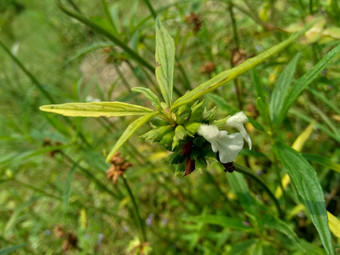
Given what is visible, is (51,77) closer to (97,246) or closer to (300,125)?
(97,246)

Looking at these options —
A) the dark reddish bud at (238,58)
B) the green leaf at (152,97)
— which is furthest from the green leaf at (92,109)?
the dark reddish bud at (238,58)

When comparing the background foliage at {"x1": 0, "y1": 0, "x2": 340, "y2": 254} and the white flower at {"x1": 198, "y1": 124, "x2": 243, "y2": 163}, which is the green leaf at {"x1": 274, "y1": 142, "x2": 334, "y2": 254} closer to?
the background foliage at {"x1": 0, "y1": 0, "x2": 340, "y2": 254}

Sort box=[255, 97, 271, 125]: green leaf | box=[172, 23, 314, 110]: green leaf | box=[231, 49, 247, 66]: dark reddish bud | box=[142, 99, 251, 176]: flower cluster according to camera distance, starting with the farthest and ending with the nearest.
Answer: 1. box=[231, 49, 247, 66]: dark reddish bud
2. box=[255, 97, 271, 125]: green leaf
3. box=[142, 99, 251, 176]: flower cluster
4. box=[172, 23, 314, 110]: green leaf

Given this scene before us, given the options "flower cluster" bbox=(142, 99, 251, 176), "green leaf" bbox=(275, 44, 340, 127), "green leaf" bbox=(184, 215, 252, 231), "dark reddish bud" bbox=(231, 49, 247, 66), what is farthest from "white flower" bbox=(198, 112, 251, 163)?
"dark reddish bud" bbox=(231, 49, 247, 66)

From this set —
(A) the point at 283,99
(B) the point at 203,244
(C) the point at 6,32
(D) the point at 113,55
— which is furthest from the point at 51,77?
(A) the point at 283,99

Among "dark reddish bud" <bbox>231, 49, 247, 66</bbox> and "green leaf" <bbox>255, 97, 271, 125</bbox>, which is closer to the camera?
"green leaf" <bbox>255, 97, 271, 125</bbox>

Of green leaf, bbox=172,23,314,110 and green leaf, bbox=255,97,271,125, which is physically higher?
green leaf, bbox=172,23,314,110

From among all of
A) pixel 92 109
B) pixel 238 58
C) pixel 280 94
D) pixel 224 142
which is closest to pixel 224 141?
pixel 224 142

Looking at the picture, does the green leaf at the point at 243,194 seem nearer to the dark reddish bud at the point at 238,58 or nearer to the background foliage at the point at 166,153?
the background foliage at the point at 166,153
